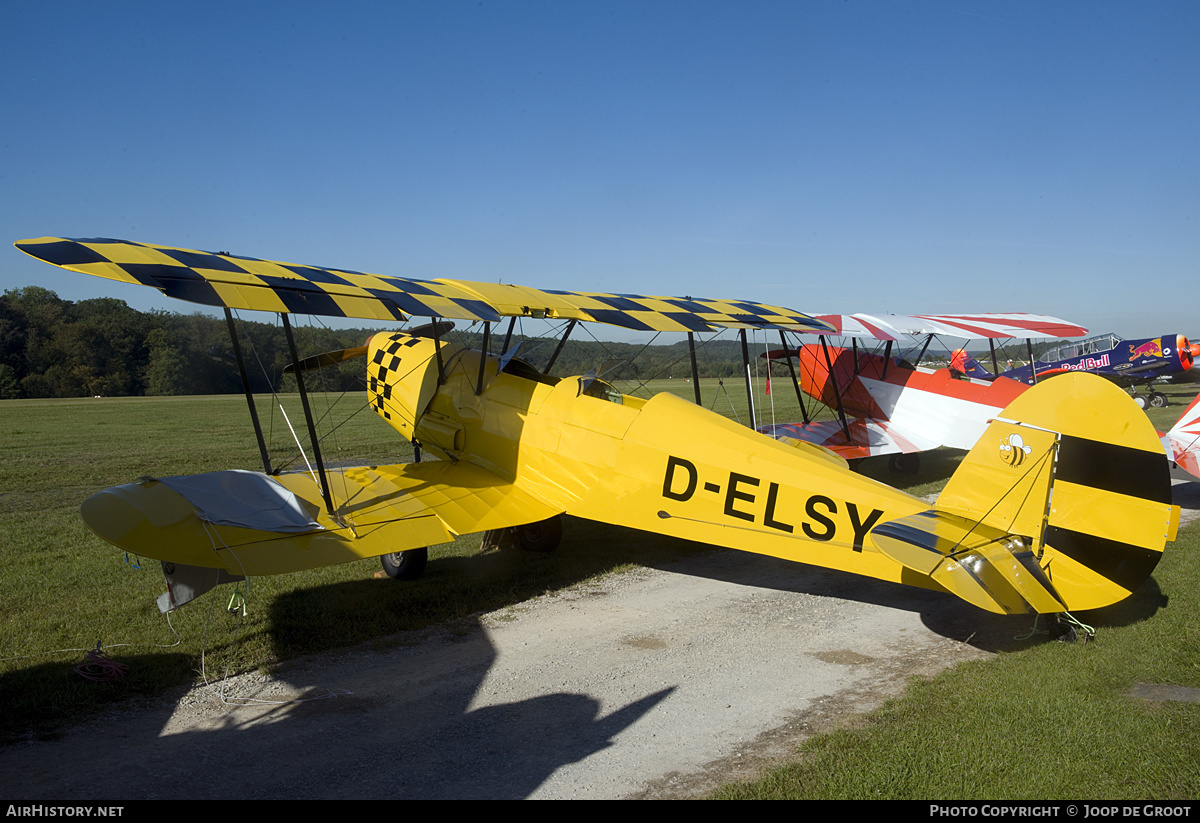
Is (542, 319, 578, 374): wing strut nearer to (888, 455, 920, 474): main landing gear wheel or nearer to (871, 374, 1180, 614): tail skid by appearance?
(871, 374, 1180, 614): tail skid

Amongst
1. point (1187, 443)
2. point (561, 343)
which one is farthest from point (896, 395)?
point (561, 343)

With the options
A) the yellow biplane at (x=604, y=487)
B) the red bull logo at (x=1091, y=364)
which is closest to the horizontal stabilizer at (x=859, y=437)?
the yellow biplane at (x=604, y=487)

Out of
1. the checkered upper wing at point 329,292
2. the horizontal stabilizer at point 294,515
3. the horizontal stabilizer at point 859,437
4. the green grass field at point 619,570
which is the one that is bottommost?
the green grass field at point 619,570

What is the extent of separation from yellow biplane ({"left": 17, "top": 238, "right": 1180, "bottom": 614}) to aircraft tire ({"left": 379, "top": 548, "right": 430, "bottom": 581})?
0.06ft

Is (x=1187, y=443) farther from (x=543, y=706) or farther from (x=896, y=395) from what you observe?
(x=543, y=706)

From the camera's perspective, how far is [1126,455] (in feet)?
13.2

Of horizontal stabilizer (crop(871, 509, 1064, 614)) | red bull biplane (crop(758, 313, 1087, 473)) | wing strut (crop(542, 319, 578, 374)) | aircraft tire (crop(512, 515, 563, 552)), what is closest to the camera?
horizontal stabilizer (crop(871, 509, 1064, 614))

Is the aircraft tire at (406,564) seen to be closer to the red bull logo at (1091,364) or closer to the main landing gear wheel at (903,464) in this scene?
the main landing gear wheel at (903,464)

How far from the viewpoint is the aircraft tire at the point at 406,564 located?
6.30 m

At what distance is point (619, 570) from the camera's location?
268 inches

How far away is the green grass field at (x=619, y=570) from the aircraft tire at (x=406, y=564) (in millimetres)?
160

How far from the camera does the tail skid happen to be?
396 cm

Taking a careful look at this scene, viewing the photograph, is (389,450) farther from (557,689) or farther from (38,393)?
(38,393)

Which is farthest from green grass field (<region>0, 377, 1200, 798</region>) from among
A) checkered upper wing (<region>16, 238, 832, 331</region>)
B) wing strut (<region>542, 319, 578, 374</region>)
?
checkered upper wing (<region>16, 238, 832, 331</region>)
